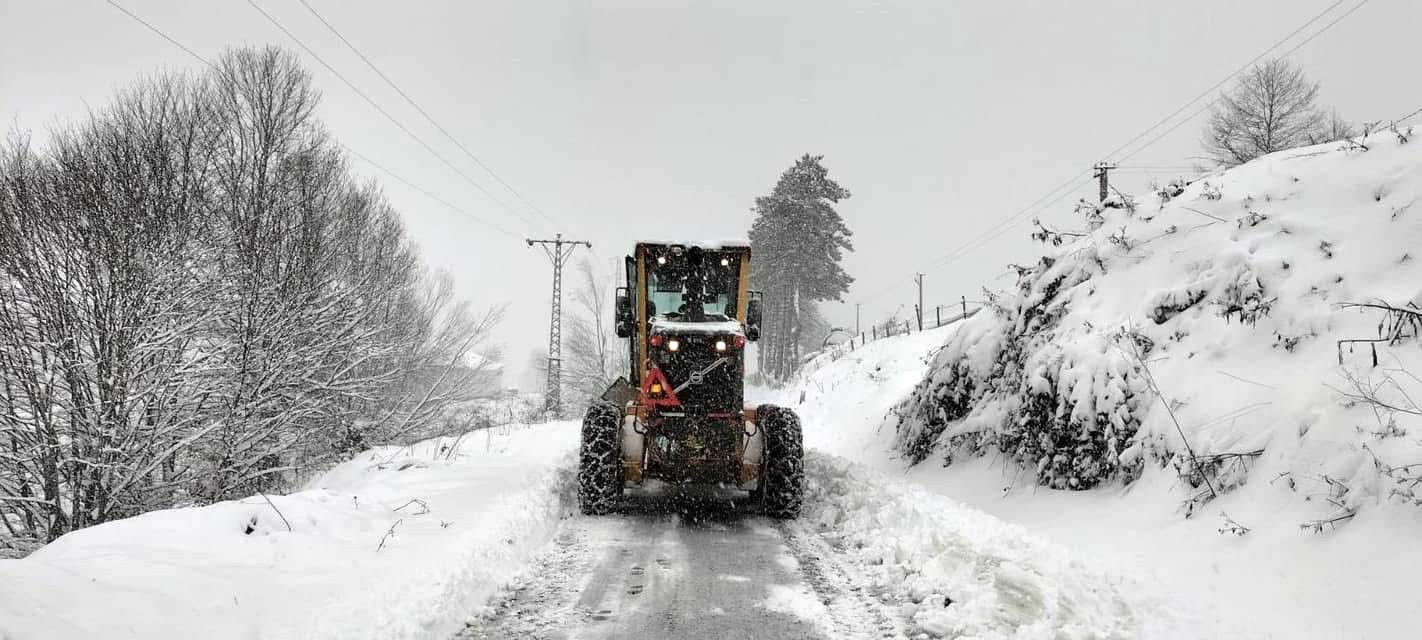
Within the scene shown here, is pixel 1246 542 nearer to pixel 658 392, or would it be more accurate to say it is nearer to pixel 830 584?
pixel 830 584

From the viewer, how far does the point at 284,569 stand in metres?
4.49

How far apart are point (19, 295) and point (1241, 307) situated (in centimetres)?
1320

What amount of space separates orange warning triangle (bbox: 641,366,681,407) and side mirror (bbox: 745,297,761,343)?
1.18 meters

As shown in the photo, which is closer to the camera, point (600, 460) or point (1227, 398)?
point (1227, 398)

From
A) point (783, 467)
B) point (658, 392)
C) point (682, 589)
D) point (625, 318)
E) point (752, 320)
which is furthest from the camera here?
point (625, 318)

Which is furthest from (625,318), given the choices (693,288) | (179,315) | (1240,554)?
(179,315)

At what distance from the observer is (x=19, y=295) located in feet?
29.6

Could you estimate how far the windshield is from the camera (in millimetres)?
7973

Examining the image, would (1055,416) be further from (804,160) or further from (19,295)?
(804,160)

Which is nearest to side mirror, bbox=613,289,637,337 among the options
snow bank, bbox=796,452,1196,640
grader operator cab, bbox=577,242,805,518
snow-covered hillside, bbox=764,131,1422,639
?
grader operator cab, bbox=577,242,805,518

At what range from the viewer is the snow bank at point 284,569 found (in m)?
3.39

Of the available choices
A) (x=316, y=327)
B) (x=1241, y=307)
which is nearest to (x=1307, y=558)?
(x=1241, y=307)

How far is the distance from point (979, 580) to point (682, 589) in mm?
1928

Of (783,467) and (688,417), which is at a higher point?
(688,417)
